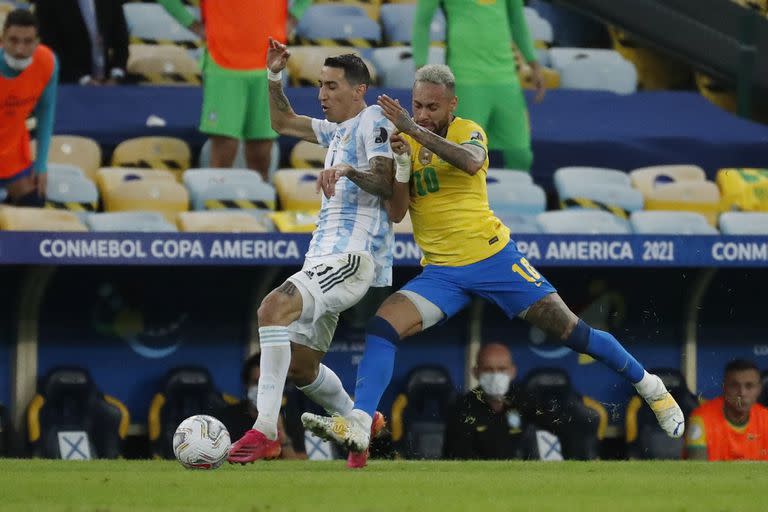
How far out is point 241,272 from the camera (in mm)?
11227

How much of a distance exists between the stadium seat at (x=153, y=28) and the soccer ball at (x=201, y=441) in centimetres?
576

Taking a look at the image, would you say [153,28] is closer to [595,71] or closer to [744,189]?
[595,71]

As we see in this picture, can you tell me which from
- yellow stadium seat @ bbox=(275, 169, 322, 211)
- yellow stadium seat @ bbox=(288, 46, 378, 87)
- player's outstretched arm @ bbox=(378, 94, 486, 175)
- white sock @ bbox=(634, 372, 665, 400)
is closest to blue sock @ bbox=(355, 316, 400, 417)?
player's outstretched arm @ bbox=(378, 94, 486, 175)

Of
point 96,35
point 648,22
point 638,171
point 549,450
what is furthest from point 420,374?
point 648,22

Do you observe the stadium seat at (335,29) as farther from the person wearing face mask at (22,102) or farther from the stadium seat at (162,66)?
the person wearing face mask at (22,102)

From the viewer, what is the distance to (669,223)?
11.4 m

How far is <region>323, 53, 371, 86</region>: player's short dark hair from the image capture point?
809cm

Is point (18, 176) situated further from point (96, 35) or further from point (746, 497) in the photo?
point (746, 497)

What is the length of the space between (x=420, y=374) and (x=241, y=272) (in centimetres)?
133

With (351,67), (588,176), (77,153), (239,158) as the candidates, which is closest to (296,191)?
(239,158)

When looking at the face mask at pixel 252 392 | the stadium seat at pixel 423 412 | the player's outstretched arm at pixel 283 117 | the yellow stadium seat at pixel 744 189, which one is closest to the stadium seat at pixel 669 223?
the yellow stadium seat at pixel 744 189

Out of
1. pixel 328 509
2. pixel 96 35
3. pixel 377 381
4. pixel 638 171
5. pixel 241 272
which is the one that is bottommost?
pixel 328 509

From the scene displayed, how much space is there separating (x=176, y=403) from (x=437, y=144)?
3.76 m

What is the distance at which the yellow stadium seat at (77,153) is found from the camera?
37.1 ft
